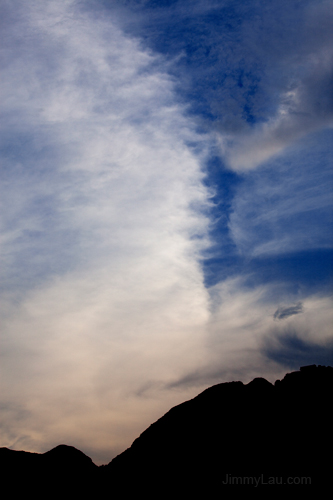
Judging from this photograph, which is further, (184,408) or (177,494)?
(184,408)

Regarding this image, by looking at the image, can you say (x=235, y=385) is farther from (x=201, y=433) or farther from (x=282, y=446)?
(x=282, y=446)

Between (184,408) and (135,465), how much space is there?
8.84 meters

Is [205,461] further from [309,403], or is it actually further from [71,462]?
[71,462]

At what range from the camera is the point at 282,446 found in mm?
33219

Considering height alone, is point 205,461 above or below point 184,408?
below

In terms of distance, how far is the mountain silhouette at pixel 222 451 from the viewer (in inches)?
1242

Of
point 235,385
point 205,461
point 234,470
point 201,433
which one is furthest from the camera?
point 235,385

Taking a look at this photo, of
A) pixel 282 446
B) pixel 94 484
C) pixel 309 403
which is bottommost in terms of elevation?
pixel 94 484

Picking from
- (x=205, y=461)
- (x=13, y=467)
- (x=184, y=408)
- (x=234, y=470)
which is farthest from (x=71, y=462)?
(x=234, y=470)

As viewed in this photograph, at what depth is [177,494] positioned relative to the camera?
3403 centimetres

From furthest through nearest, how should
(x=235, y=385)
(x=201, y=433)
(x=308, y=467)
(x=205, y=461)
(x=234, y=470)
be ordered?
(x=235, y=385), (x=201, y=433), (x=205, y=461), (x=234, y=470), (x=308, y=467)

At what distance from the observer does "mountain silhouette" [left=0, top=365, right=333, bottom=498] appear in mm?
31547

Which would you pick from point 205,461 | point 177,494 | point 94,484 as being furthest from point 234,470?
point 94,484

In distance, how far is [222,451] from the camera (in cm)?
3556
